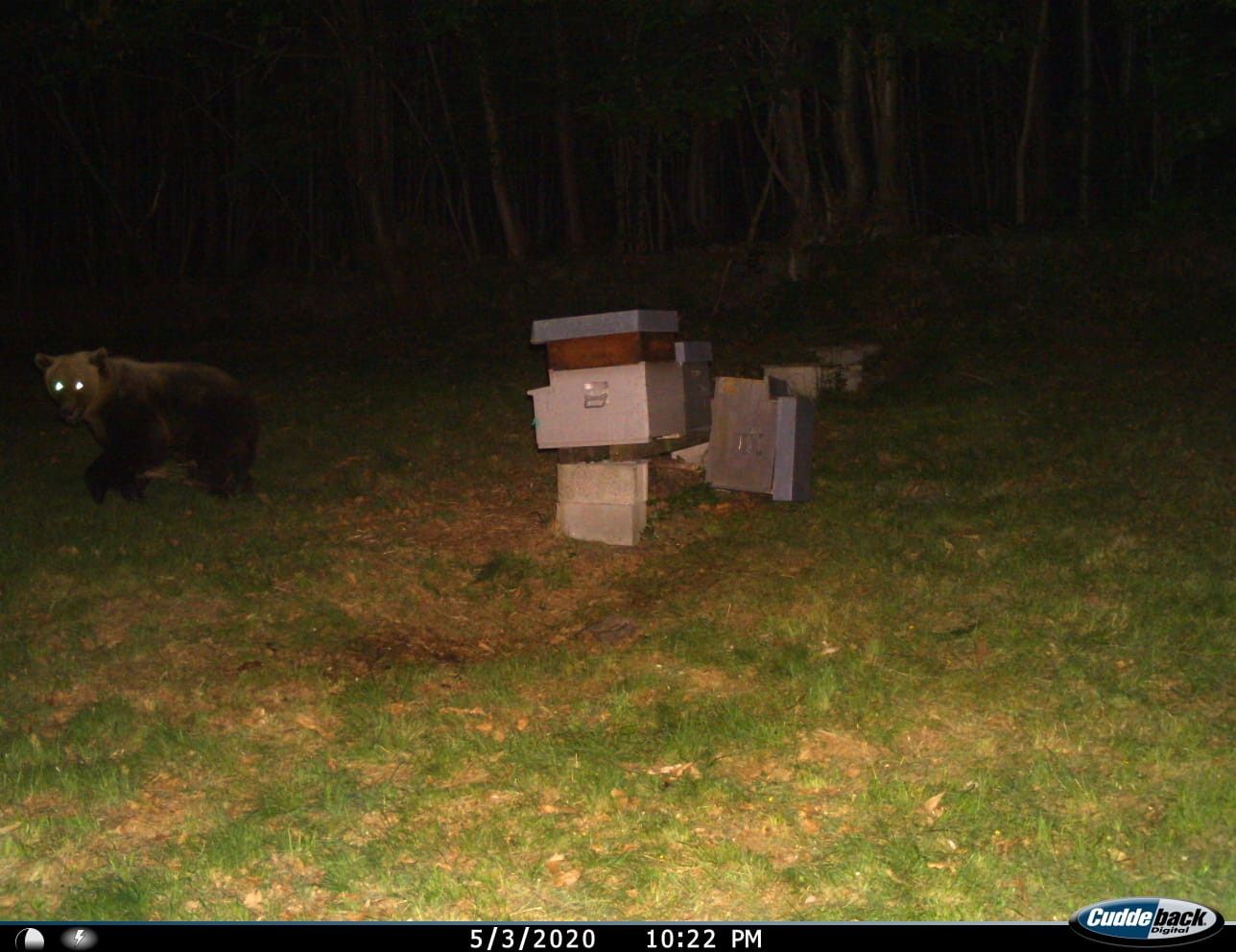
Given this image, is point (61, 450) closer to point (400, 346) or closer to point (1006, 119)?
point (400, 346)

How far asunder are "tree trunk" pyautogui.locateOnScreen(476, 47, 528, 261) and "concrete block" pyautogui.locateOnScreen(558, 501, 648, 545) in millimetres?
13327

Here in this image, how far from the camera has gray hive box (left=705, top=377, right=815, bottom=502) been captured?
9586 mm

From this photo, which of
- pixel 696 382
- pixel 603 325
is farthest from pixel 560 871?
pixel 696 382

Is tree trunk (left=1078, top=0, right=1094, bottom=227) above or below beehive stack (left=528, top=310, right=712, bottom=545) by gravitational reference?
above

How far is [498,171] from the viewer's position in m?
23.1

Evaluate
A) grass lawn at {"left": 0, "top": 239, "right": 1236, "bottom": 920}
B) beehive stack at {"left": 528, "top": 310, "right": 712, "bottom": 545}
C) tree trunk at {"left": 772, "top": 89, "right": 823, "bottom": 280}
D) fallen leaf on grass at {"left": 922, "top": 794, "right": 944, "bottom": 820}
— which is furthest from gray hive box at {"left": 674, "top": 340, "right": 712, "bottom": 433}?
tree trunk at {"left": 772, "top": 89, "right": 823, "bottom": 280}

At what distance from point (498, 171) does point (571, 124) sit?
3334 millimetres

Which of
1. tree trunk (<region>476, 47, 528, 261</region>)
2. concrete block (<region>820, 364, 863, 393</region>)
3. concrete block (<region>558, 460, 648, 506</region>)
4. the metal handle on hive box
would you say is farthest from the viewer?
tree trunk (<region>476, 47, 528, 261</region>)

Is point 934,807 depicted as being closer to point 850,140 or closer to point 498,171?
point 850,140

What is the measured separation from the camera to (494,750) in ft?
19.7

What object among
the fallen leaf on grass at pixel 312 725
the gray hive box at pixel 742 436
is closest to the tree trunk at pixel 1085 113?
the gray hive box at pixel 742 436

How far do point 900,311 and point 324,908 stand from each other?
13.6 meters

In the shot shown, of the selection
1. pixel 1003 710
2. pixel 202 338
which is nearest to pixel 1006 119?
pixel 202 338

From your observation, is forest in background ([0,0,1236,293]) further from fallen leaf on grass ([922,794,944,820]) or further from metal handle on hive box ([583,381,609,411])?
fallen leaf on grass ([922,794,944,820])
